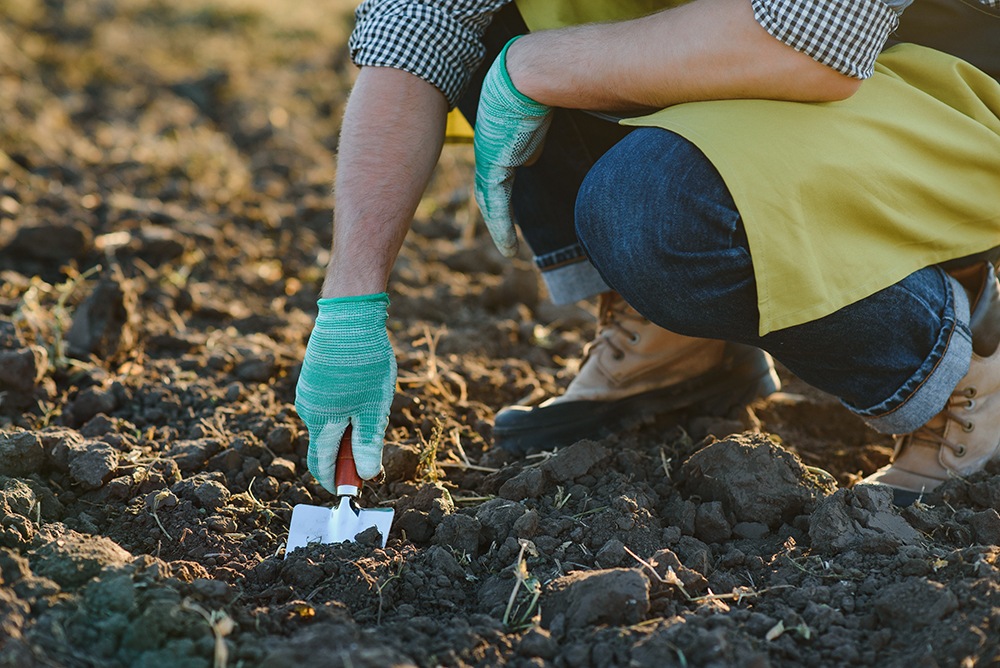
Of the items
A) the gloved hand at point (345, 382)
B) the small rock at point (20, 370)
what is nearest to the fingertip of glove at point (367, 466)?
the gloved hand at point (345, 382)

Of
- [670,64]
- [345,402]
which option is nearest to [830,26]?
[670,64]

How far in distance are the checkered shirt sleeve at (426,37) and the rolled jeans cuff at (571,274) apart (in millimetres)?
470

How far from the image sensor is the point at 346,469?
1.62m

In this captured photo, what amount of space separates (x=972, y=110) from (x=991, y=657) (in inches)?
38.4

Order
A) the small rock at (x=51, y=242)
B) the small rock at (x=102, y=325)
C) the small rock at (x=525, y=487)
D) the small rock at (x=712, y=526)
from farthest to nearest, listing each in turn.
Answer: the small rock at (x=51, y=242)
the small rock at (x=102, y=325)
the small rock at (x=525, y=487)
the small rock at (x=712, y=526)

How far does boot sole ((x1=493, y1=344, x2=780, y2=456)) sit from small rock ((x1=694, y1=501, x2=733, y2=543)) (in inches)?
16.3

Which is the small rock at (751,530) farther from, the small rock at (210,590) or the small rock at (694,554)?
the small rock at (210,590)

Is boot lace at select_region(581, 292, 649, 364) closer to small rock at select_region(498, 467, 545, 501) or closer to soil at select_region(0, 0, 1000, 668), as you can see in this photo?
soil at select_region(0, 0, 1000, 668)

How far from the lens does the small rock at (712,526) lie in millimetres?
1534

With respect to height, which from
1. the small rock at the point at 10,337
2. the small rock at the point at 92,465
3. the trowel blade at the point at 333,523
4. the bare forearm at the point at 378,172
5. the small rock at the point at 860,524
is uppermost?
the bare forearm at the point at 378,172

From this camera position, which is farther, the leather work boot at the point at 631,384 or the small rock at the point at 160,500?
the leather work boot at the point at 631,384

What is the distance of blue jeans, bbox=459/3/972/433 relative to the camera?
145 centimetres

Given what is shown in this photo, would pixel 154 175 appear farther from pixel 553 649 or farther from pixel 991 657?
pixel 991 657

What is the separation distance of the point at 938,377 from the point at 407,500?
1042mm
